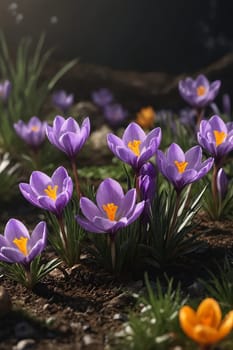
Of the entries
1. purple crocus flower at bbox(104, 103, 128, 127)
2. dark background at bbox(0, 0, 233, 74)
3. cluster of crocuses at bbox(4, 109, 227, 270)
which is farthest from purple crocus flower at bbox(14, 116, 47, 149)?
dark background at bbox(0, 0, 233, 74)

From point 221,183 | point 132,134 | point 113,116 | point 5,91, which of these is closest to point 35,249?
point 132,134

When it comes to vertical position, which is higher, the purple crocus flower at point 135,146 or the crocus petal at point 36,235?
the purple crocus flower at point 135,146

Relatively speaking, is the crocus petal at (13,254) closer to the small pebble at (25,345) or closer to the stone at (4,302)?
the stone at (4,302)

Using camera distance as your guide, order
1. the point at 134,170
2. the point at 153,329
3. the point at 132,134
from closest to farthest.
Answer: the point at 153,329, the point at 134,170, the point at 132,134

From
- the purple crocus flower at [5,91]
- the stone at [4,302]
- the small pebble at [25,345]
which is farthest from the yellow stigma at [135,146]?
the purple crocus flower at [5,91]

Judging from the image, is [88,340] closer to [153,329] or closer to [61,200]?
[153,329]
